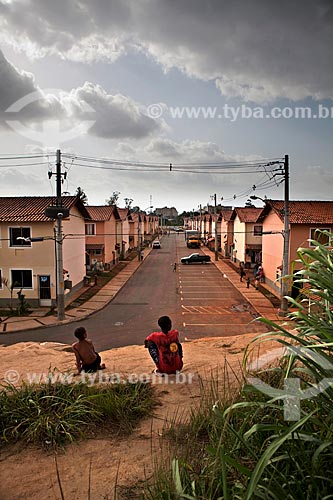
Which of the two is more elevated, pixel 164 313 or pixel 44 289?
→ pixel 44 289

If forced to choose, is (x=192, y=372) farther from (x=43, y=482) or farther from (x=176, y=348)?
(x=43, y=482)

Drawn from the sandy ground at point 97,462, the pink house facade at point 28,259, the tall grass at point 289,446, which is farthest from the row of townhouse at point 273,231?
the pink house facade at point 28,259

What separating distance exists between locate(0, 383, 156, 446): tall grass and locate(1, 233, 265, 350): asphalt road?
34.7ft

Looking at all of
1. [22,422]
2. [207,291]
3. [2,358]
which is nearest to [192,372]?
Answer: [22,422]

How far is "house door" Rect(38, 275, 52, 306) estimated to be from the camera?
2336 centimetres

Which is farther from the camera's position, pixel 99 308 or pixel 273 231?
pixel 273 231

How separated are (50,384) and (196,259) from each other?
38.4 metres

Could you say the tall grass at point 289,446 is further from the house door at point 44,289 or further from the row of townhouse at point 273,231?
the house door at point 44,289

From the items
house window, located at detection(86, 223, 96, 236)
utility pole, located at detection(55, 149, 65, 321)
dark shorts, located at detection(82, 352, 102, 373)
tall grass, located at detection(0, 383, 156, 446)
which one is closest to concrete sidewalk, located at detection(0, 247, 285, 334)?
utility pole, located at detection(55, 149, 65, 321)

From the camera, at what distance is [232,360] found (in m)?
8.59

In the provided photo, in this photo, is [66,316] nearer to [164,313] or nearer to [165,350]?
[164,313]

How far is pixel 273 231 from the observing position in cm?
2905

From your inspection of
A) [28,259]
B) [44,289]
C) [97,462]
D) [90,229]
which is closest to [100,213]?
[90,229]

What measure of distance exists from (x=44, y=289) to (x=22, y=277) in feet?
5.18
